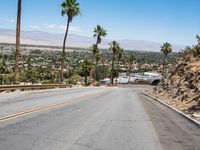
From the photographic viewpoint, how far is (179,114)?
1927cm

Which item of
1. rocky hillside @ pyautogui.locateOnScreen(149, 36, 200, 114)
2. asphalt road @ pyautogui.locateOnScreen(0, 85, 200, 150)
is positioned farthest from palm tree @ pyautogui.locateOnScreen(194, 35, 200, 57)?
asphalt road @ pyautogui.locateOnScreen(0, 85, 200, 150)

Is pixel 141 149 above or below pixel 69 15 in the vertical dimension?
below

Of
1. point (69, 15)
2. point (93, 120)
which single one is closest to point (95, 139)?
point (93, 120)

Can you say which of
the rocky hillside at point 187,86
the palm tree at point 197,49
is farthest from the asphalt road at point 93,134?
the palm tree at point 197,49

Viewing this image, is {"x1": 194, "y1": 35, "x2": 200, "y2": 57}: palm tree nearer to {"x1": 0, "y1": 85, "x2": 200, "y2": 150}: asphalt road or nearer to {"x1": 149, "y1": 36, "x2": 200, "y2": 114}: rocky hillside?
{"x1": 149, "y1": 36, "x2": 200, "y2": 114}: rocky hillside

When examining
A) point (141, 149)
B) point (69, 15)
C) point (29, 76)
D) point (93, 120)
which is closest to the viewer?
point (141, 149)

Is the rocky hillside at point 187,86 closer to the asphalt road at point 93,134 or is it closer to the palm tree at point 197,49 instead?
the palm tree at point 197,49

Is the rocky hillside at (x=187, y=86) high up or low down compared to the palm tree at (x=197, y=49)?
down

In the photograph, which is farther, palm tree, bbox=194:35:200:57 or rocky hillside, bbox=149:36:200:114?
palm tree, bbox=194:35:200:57

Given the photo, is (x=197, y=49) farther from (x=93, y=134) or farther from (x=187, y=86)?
(x=93, y=134)

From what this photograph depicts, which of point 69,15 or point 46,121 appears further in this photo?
point 69,15

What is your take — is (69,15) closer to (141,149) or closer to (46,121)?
(46,121)

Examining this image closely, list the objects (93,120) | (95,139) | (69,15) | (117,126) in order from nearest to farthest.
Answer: (95,139), (117,126), (93,120), (69,15)

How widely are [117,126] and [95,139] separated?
3153 mm
